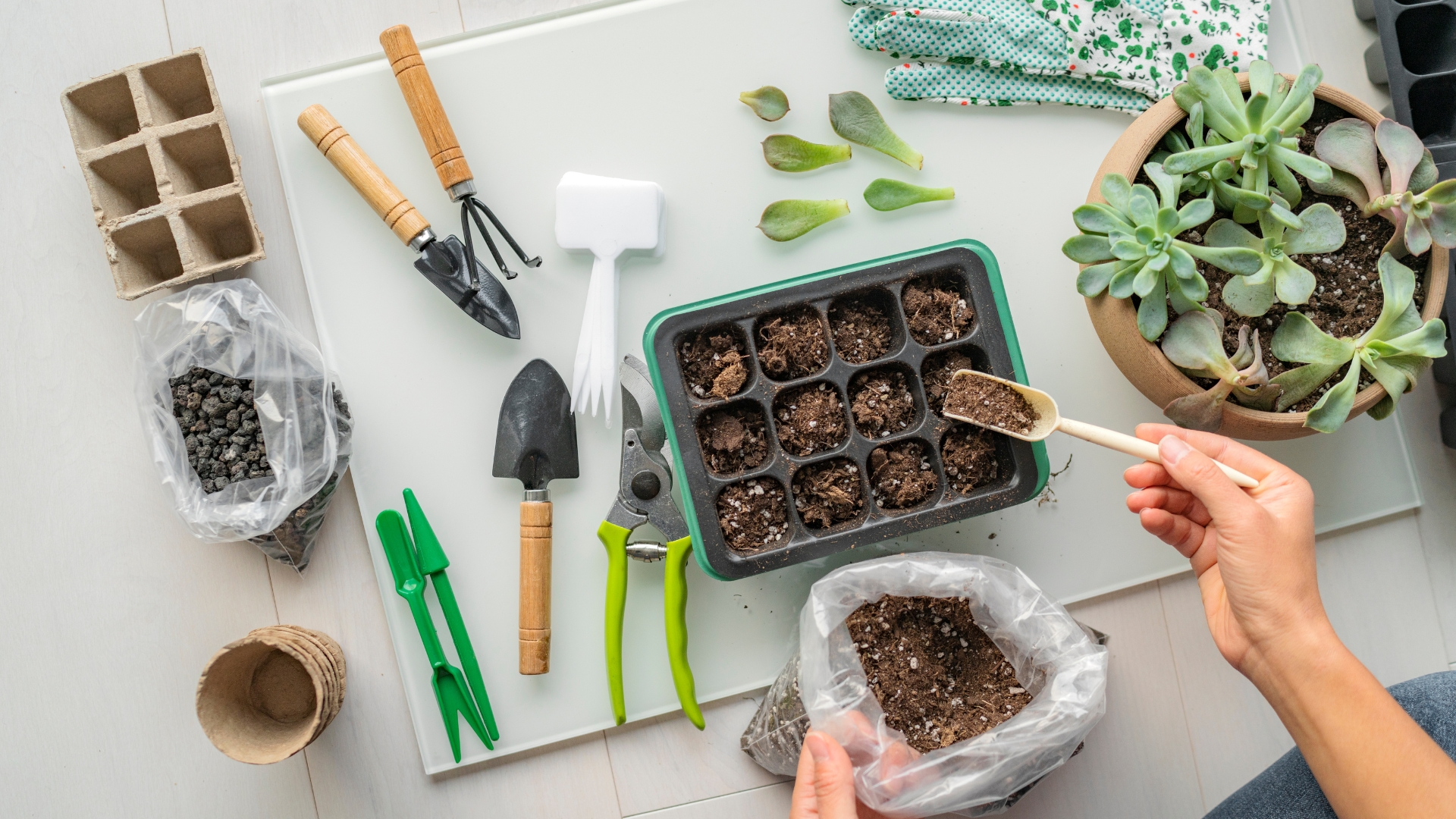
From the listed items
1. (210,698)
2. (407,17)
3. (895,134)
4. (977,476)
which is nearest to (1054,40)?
(895,134)

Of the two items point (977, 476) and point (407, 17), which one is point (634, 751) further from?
point (407, 17)

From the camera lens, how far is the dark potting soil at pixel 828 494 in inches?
33.2

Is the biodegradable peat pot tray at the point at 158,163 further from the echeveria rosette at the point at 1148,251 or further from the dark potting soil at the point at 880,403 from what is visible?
the echeveria rosette at the point at 1148,251

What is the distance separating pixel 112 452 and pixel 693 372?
741 mm

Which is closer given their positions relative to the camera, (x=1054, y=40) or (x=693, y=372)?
(x=693, y=372)

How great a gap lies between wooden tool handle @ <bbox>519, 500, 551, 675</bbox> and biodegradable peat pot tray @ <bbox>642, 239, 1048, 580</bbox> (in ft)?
0.68

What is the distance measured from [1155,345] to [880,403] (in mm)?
271

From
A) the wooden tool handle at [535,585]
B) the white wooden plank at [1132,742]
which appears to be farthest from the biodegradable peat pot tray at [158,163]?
the white wooden plank at [1132,742]

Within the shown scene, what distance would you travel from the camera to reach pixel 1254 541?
707 millimetres

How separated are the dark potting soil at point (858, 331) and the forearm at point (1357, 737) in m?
0.45

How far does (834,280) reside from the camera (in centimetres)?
83

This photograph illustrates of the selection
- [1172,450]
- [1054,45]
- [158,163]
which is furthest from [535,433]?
[1054,45]

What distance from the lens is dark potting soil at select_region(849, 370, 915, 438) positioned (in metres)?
0.85

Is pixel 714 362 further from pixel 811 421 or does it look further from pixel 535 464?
pixel 535 464
